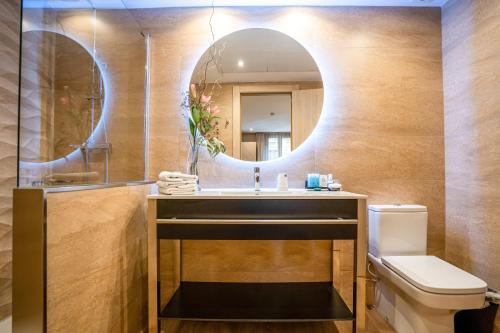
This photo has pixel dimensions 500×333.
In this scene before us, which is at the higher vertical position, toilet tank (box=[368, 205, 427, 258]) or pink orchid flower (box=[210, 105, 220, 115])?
pink orchid flower (box=[210, 105, 220, 115])

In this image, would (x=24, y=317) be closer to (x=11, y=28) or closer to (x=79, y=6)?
(x=11, y=28)

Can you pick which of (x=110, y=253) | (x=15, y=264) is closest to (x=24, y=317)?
(x=15, y=264)

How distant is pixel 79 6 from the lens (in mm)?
1700

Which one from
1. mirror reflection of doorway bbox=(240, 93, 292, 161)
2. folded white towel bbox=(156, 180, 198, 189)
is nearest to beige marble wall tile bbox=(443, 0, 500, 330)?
mirror reflection of doorway bbox=(240, 93, 292, 161)

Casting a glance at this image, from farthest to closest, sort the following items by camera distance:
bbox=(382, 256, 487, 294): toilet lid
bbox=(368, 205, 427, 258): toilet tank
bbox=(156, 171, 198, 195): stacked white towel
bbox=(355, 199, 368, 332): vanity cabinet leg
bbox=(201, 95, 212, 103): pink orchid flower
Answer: bbox=(201, 95, 212, 103): pink orchid flower < bbox=(368, 205, 427, 258): toilet tank < bbox=(156, 171, 198, 195): stacked white towel < bbox=(355, 199, 368, 332): vanity cabinet leg < bbox=(382, 256, 487, 294): toilet lid

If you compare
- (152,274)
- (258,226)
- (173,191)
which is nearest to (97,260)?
(152,274)

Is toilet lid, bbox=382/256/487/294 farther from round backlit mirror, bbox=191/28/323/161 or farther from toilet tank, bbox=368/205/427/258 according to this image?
round backlit mirror, bbox=191/28/323/161

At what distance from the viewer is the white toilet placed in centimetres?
117

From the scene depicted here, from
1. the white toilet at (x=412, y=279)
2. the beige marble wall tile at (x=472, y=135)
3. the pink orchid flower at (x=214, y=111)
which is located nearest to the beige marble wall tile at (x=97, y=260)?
the pink orchid flower at (x=214, y=111)

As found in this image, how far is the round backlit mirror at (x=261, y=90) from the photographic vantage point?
1.85 m

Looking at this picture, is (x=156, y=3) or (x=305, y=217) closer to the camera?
(x=305, y=217)

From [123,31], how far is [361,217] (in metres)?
2.13

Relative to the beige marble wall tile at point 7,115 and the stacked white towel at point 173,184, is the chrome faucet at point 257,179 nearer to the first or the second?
the stacked white towel at point 173,184

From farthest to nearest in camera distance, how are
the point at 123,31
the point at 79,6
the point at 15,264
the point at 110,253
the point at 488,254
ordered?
the point at 123,31 → the point at 79,6 → the point at 488,254 → the point at 110,253 → the point at 15,264
